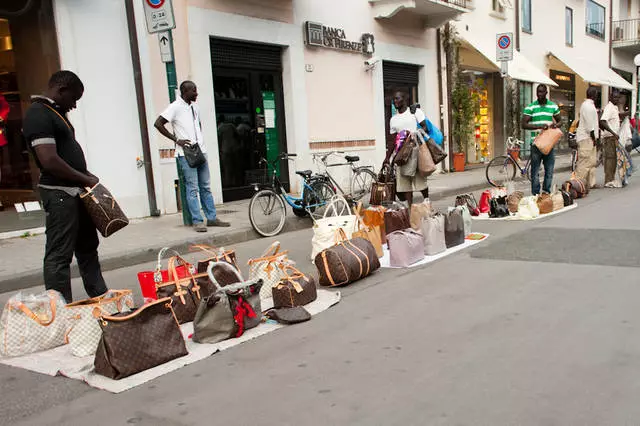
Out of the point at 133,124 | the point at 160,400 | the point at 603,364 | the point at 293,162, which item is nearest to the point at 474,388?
the point at 603,364

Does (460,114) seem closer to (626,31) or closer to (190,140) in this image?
(190,140)

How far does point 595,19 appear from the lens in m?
28.5

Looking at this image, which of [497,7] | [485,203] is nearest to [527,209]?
[485,203]

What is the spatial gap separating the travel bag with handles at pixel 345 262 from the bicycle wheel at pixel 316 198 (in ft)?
11.3

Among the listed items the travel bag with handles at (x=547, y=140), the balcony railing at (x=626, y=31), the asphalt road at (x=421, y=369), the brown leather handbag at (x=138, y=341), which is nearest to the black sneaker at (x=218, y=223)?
the asphalt road at (x=421, y=369)

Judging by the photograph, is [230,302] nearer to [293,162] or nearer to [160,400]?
[160,400]

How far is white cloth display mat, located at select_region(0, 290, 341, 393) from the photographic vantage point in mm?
3480

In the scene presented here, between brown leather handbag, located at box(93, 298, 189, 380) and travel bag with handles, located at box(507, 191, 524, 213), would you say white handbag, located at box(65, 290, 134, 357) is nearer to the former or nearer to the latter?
brown leather handbag, located at box(93, 298, 189, 380)

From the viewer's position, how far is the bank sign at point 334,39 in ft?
42.3

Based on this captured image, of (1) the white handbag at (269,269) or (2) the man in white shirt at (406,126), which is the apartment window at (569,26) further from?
(1) the white handbag at (269,269)

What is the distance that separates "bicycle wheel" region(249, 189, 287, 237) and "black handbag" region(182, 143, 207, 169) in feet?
3.16

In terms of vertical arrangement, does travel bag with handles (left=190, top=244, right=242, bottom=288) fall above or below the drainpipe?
below

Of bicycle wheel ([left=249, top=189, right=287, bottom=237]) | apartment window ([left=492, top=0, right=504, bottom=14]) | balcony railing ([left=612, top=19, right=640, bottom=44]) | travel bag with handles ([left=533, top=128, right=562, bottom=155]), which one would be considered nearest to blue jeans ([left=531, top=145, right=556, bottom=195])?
travel bag with handles ([left=533, top=128, right=562, bottom=155])

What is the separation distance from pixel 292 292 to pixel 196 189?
→ 13.9 ft
